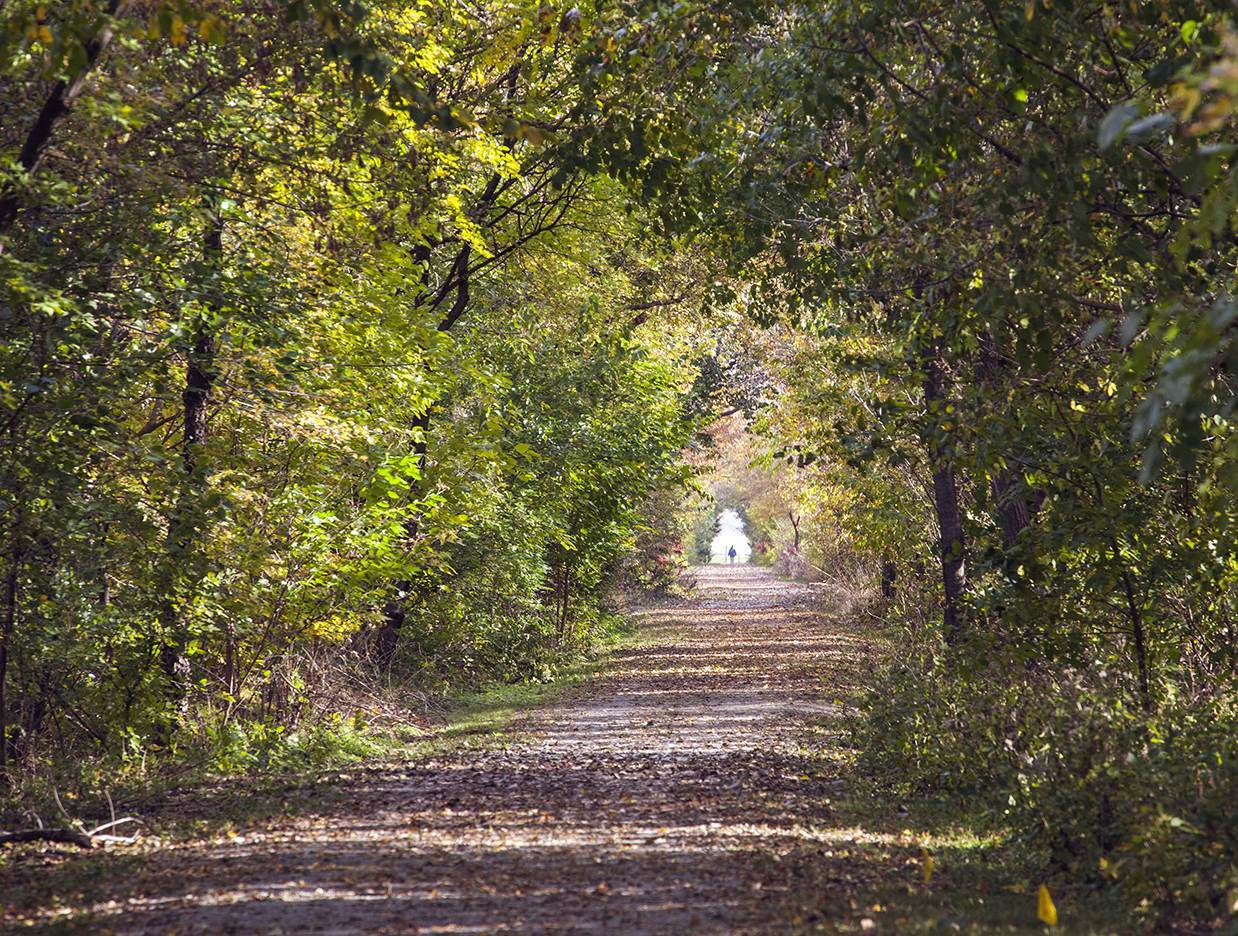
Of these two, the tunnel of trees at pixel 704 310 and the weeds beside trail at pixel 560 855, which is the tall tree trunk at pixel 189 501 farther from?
the weeds beside trail at pixel 560 855

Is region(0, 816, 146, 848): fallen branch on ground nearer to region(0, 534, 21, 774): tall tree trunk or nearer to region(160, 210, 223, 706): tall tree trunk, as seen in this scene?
region(0, 534, 21, 774): tall tree trunk

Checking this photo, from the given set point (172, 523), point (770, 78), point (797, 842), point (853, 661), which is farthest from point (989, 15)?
point (853, 661)

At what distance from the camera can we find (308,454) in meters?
14.0

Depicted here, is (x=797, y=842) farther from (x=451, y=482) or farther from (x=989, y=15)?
(x=451, y=482)

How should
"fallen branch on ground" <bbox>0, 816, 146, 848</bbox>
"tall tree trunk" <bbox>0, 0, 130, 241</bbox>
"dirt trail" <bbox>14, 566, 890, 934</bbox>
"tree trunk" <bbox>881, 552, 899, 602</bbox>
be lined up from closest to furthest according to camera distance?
"dirt trail" <bbox>14, 566, 890, 934</bbox> → "tall tree trunk" <bbox>0, 0, 130, 241</bbox> → "fallen branch on ground" <bbox>0, 816, 146, 848</bbox> → "tree trunk" <bbox>881, 552, 899, 602</bbox>

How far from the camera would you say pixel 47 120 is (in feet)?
29.8

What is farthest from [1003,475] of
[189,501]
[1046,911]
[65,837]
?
[65,837]

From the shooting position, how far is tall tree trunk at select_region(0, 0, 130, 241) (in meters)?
8.70

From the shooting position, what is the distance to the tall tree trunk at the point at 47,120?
8.70 meters

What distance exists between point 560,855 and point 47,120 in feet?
19.5

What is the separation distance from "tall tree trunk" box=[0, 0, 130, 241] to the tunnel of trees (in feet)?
0.13

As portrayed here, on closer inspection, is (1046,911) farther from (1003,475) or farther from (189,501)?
(189,501)

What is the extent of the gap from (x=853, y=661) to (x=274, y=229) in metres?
16.2

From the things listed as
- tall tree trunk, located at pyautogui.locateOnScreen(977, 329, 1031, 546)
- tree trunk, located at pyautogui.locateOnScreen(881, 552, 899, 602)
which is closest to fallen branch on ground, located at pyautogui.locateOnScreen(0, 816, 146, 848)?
tall tree trunk, located at pyautogui.locateOnScreen(977, 329, 1031, 546)
